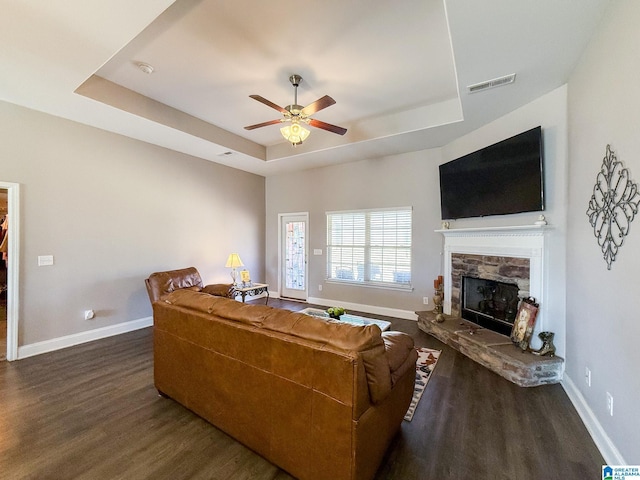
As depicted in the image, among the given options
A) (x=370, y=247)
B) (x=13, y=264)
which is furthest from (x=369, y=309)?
(x=13, y=264)

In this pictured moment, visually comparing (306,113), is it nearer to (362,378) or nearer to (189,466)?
(362,378)

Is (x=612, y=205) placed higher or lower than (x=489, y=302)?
higher

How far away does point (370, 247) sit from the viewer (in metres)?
5.67

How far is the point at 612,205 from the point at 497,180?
5.69 feet

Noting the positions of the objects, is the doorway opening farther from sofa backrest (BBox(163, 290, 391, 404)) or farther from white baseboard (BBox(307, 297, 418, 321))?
white baseboard (BBox(307, 297, 418, 321))

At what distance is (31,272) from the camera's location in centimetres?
354

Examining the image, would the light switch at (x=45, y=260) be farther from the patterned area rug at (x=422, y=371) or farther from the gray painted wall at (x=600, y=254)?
the gray painted wall at (x=600, y=254)

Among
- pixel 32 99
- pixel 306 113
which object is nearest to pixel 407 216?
pixel 306 113

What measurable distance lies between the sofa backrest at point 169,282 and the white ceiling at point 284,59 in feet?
7.32

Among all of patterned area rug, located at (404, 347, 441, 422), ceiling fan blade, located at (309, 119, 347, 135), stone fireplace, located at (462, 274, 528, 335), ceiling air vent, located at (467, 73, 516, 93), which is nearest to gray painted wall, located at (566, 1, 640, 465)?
ceiling air vent, located at (467, 73, 516, 93)

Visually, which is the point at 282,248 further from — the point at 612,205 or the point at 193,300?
the point at 612,205

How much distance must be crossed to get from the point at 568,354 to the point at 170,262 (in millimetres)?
5793

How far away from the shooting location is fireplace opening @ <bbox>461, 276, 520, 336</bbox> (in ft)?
12.1

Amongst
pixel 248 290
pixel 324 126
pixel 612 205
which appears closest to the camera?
pixel 612 205
